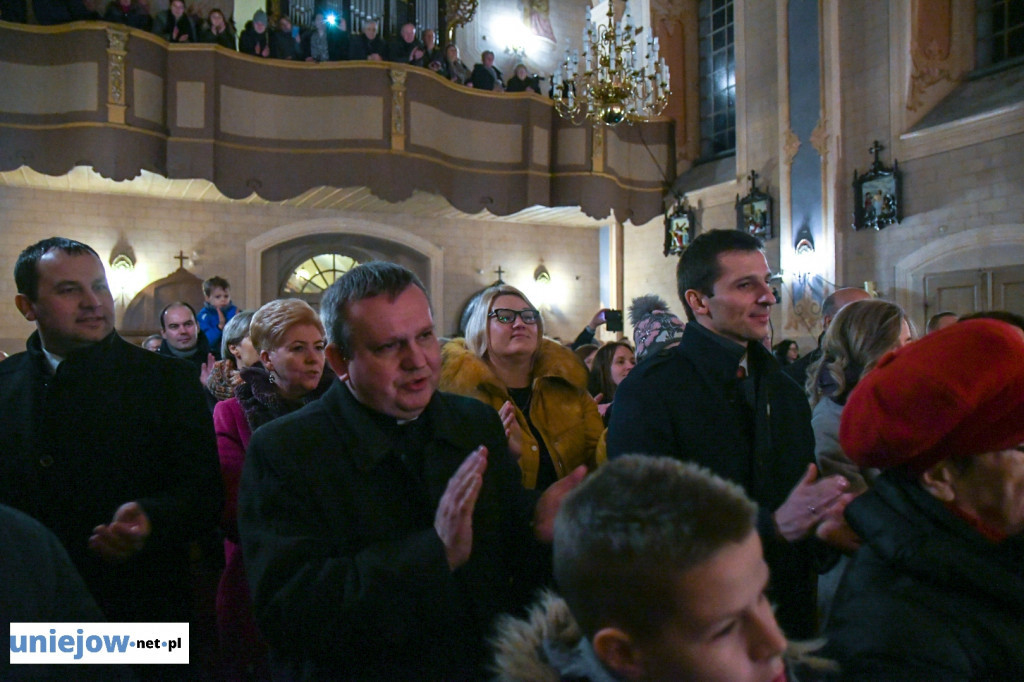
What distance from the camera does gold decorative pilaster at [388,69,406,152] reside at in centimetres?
941

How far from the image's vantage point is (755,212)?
11156 millimetres

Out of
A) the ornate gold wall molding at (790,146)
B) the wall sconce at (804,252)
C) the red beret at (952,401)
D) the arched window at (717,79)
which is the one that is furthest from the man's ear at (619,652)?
the arched window at (717,79)

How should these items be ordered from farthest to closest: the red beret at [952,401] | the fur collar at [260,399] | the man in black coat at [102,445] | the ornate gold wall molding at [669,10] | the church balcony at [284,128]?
the ornate gold wall molding at [669,10], the church balcony at [284,128], the fur collar at [260,399], the man in black coat at [102,445], the red beret at [952,401]

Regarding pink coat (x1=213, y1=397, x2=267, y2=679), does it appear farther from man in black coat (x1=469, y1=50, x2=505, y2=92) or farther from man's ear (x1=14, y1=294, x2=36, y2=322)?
man in black coat (x1=469, y1=50, x2=505, y2=92)

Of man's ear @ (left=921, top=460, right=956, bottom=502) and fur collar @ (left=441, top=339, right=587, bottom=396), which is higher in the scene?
fur collar @ (left=441, top=339, right=587, bottom=396)

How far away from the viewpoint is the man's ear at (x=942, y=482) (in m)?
1.40

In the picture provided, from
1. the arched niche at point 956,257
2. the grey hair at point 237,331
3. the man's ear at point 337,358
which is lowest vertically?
the man's ear at point 337,358

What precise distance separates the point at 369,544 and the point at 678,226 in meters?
11.5

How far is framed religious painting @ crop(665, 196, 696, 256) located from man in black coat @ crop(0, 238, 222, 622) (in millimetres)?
10744

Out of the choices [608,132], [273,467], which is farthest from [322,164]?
[273,467]

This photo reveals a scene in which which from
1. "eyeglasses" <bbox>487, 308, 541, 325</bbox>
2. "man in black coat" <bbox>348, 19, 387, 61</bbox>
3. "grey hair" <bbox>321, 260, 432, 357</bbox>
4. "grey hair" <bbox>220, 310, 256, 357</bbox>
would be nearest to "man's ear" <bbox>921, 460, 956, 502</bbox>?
"grey hair" <bbox>321, 260, 432, 357</bbox>

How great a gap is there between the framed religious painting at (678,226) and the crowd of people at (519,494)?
32.2 ft

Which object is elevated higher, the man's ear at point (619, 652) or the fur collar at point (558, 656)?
the man's ear at point (619, 652)

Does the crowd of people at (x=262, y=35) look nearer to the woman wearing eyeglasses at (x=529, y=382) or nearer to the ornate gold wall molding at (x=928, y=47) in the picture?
the ornate gold wall molding at (x=928, y=47)
